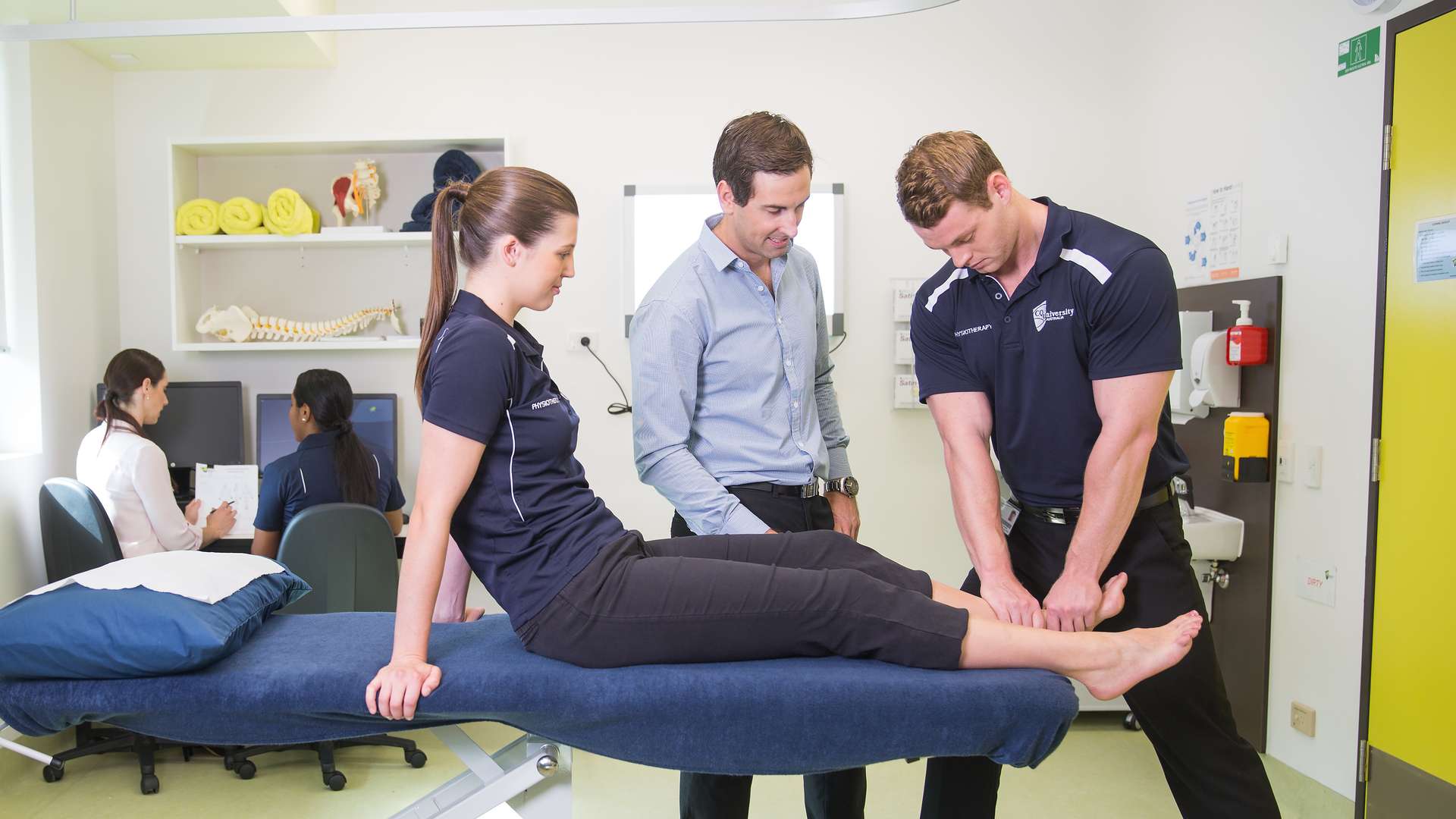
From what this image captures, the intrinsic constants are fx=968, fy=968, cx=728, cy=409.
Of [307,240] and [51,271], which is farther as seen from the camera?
[307,240]

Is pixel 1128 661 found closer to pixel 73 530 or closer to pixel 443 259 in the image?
pixel 443 259

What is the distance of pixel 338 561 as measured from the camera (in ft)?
8.45

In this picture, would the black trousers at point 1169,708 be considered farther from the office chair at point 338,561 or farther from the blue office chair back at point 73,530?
the blue office chair back at point 73,530

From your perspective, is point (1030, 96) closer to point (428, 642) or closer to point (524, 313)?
point (524, 313)

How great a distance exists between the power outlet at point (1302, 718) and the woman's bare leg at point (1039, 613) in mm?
1373

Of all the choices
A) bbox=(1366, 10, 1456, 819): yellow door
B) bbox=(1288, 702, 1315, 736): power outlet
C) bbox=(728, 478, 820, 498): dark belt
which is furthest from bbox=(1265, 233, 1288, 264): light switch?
bbox=(728, 478, 820, 498): dark belt

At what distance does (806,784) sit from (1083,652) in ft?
2.39

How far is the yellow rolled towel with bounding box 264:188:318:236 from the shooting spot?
3229 mm

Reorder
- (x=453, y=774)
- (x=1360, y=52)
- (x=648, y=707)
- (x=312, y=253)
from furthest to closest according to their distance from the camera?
(x=312, y=253), (x=453, y=774), (x=1360, y=52), (x=648, y=707)

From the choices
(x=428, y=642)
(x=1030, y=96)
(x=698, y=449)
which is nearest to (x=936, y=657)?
(x=698, y=449)

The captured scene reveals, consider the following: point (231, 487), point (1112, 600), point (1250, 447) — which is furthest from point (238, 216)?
point (1250, 447)

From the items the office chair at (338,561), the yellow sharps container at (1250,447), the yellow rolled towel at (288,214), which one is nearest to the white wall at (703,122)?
the yellow rolled towel at (288,214)

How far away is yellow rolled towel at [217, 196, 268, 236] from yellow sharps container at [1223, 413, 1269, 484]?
307 cm

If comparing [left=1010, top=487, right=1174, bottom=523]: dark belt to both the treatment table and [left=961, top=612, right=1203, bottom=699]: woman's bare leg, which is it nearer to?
[left=961, top=612, right=1203, bottom=699]: woman's bare leg
